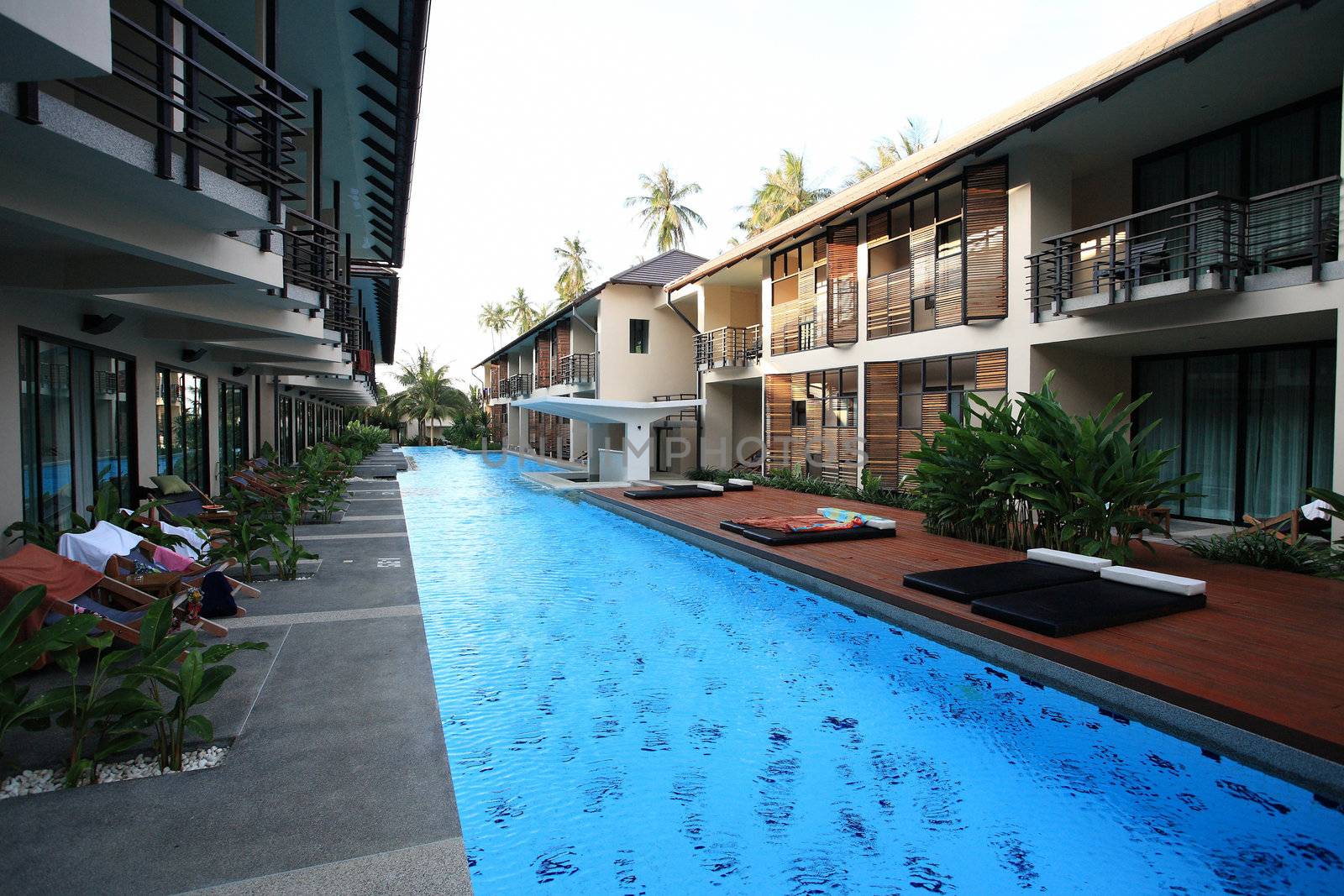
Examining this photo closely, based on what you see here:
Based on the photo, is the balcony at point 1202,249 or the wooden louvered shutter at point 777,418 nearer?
the balcony at point 1202,249

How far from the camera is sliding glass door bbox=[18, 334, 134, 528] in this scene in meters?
6.54

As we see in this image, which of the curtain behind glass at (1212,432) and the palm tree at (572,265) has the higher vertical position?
the palm tree at (572,265)

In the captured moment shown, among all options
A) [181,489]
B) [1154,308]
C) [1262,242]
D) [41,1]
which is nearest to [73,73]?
[41,1]

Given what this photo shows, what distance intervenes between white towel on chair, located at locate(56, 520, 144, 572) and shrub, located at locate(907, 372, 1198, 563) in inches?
326

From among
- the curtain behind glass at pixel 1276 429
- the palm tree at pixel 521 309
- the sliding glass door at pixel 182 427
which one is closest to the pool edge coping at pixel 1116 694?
the curtain behind glass at pixel 1276 429

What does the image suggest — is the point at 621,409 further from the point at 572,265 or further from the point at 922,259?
the point at 572,265

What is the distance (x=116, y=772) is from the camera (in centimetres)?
334

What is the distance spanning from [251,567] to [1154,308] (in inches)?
437

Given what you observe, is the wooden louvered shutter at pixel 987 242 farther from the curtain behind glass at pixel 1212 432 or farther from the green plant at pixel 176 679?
the green plant at pixel 176 679

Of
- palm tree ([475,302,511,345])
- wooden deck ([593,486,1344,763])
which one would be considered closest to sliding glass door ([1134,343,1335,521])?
wooden deck ([593,486,1344,763])

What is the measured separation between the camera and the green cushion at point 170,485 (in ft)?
29.7

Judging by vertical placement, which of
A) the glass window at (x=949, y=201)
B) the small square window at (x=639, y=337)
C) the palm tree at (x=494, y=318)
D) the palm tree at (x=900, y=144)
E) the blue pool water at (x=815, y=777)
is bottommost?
the blue pool water at (x=815, y=777)

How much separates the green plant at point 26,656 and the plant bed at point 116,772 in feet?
0.50

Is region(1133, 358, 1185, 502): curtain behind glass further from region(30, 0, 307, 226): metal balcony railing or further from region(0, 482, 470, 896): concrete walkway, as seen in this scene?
region(30, 0, 307, 226): metal balcony railing
